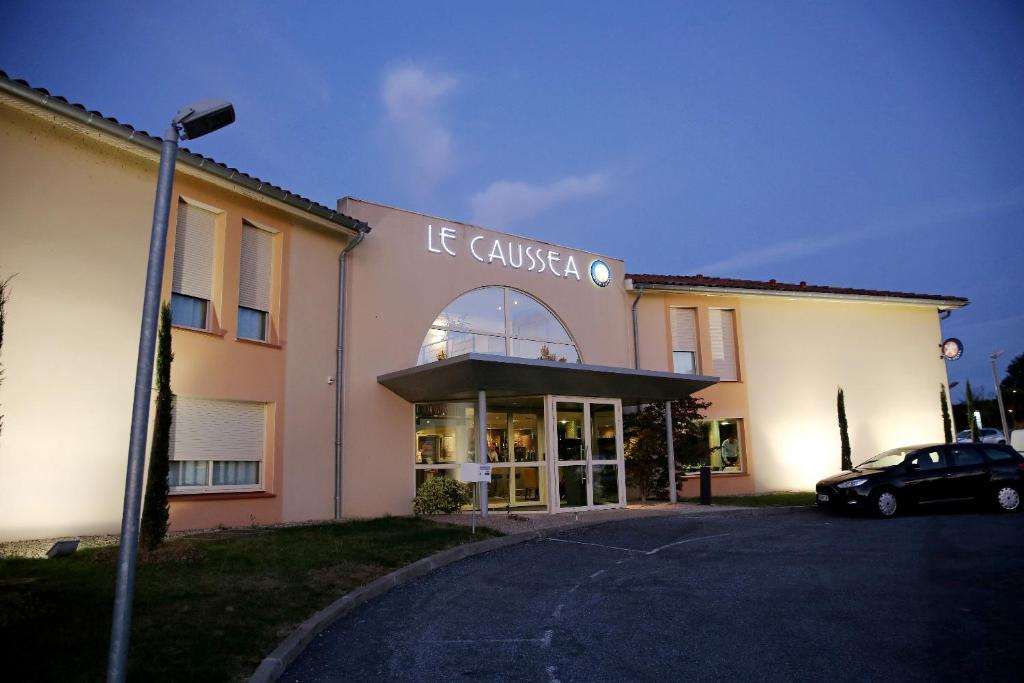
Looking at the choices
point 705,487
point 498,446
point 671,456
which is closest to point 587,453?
point 498,446

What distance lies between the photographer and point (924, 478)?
Answer: 12.9 metres

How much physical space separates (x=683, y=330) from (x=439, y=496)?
959 cm

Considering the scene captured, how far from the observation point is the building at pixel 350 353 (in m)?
9.52

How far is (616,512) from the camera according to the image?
14.3 m

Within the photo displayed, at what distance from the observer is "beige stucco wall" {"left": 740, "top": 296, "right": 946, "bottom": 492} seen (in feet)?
64.2

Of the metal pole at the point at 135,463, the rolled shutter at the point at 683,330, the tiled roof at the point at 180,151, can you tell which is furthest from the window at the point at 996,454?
the metal pole at the point at 135,463

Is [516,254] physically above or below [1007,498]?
above

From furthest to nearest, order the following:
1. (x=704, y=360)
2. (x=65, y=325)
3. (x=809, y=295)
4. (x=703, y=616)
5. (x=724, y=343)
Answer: (x=809, y=295) → (x=724, y=343) → (x=704, y=360) → (x=65, y=325) → (x=703, y=616)

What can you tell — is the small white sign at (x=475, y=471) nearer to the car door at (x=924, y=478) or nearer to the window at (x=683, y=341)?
the car door at (x=924, y=478)

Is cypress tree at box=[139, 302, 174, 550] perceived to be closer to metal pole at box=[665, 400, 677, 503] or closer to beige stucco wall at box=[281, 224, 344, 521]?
beige stucco wall at box=[281, 224, 344, 521]

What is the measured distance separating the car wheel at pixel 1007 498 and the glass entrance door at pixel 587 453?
7303 millimetres

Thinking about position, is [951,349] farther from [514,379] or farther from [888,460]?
[514,379]

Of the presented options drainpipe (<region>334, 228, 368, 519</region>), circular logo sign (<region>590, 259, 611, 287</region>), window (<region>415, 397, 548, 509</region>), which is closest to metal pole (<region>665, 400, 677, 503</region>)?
window (<region>415, 397, 548, 509</region>)

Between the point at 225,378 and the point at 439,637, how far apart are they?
7.63 m
